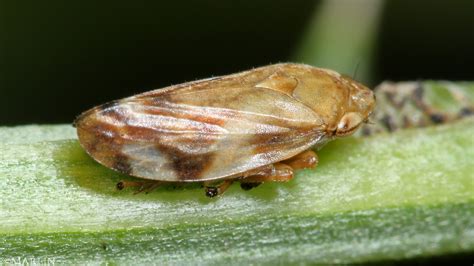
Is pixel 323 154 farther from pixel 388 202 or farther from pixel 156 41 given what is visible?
pixel 156 41

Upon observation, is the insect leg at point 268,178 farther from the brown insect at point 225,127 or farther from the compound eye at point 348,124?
the compound eye at point 348,124

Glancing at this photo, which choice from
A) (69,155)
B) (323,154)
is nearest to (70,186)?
(69,155)

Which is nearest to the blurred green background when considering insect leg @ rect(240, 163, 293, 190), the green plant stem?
the green plant stem

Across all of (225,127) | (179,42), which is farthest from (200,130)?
(179,42)

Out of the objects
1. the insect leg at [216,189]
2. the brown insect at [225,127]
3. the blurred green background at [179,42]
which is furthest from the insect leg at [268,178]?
the blurred green background at [179,42]

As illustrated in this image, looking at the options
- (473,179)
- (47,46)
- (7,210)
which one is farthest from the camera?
(47,46)

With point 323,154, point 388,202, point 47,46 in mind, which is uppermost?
point 47,46
